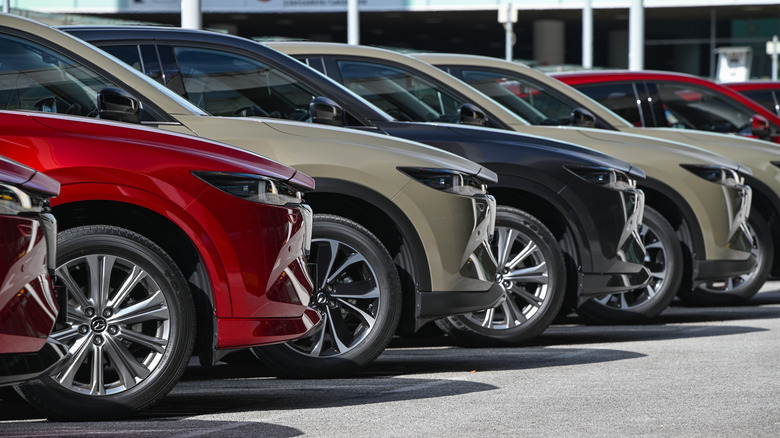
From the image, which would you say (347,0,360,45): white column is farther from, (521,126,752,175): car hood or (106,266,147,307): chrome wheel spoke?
(106,266,147,307): chrome wheel spoke

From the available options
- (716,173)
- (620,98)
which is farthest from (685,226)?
(620,98)

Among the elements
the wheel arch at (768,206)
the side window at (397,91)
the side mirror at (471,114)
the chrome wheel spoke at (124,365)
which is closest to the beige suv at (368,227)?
the chrome wheel spoke at (124,365)

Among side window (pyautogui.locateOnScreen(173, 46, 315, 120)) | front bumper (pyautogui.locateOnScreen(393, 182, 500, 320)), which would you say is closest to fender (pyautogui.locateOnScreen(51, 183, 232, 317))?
front bumper (pyautogui.locateOnScreen(393, 182, 500, 320))

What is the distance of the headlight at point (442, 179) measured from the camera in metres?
6.63

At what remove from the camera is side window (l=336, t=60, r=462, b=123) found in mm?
8500

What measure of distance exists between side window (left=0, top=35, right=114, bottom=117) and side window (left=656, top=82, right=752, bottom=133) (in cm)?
690

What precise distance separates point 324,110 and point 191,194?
1.72m

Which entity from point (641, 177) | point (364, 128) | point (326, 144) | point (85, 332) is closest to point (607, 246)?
point (641, 177)

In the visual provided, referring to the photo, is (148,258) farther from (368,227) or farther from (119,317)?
(368,227)

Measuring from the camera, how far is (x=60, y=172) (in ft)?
17.2

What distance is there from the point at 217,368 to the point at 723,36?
44503 millimetres

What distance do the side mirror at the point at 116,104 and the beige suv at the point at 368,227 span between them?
1.65 ft

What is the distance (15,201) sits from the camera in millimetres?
4324

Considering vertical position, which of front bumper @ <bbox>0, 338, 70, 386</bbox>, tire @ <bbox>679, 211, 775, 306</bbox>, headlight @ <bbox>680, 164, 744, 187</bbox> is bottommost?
tire @ <bbox>679, 211, 775, 306</bbox>
